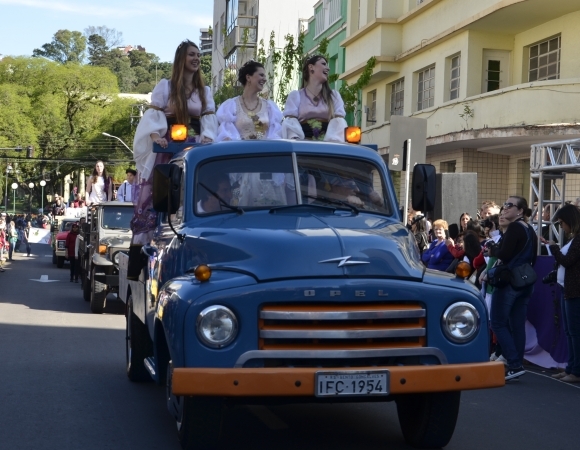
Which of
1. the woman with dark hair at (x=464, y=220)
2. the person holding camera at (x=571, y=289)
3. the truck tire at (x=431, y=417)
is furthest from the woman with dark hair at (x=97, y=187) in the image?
the truck tire at (x=431, y=417)

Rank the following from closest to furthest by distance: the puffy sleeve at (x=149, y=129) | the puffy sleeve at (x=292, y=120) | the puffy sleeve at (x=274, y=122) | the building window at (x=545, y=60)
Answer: the puffy sleeve at (x=149, y=129) → the puffy sleeve at (x=292, y=120) → the puffy sleeve at (x=274, y=122) → the building window at (x=545, y=60)

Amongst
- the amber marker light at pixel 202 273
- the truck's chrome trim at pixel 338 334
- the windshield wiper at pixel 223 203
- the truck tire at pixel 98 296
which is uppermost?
the windshield wiper at pixel 223 203

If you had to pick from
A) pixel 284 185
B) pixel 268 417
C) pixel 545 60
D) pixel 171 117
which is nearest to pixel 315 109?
pixel 171 117

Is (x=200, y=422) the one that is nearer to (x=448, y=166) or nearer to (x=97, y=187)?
(x=97, y=187)

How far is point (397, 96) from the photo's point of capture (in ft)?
103

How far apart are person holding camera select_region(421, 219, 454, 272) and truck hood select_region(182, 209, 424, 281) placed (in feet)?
19.9

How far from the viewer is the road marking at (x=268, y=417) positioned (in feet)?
25.8

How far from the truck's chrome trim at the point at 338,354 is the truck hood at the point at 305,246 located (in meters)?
0.46

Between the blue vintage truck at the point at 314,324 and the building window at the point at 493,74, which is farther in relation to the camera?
the building window at the point at 493,74

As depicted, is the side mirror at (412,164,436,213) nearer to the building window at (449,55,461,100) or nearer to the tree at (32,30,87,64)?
the building window at (449,55,461,100)

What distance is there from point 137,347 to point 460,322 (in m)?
4.12

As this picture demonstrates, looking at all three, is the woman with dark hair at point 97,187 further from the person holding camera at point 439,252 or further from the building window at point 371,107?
the building window at point 371,107

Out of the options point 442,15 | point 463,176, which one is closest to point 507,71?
point 442,15

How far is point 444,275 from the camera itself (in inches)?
267
